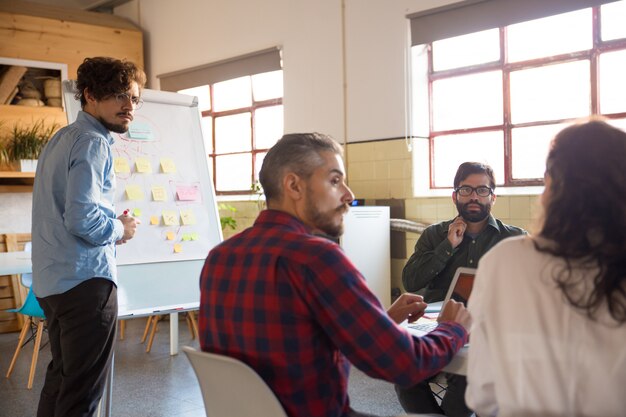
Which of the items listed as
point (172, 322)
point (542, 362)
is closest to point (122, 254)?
point (172, 322)

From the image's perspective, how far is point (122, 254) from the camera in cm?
365

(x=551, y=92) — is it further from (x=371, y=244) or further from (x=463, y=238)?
(x=463, y=238)

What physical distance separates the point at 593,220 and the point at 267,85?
18.8 ft

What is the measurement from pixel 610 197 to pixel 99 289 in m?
1.83

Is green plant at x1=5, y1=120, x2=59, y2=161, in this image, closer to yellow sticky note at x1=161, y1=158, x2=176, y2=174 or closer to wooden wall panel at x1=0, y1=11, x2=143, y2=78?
wooden wall panel at x1=0, y1=11, x2=143, y2=78

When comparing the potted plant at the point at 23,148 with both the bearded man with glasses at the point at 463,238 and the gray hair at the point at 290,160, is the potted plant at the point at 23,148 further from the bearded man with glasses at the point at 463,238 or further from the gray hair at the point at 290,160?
the gray hair at the point at 290,160

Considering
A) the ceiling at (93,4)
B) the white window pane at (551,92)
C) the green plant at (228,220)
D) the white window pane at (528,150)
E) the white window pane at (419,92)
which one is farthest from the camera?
the ceiling at (93,4)

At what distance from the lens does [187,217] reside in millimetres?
3959

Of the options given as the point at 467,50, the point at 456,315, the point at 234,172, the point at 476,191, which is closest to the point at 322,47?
the point at 467,50

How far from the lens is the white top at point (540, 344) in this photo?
3.97 ft

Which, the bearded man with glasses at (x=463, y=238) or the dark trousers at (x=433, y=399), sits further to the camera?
the bearded man with glasses at (x=463, y=238)

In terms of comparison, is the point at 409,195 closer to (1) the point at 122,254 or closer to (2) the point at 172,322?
(2) the point at 172,322

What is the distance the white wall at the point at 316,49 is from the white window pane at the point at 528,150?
2.92 feet

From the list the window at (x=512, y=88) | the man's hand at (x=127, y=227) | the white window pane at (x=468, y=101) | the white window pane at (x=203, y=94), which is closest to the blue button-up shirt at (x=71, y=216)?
the man's hand at (x=127, y=227)
